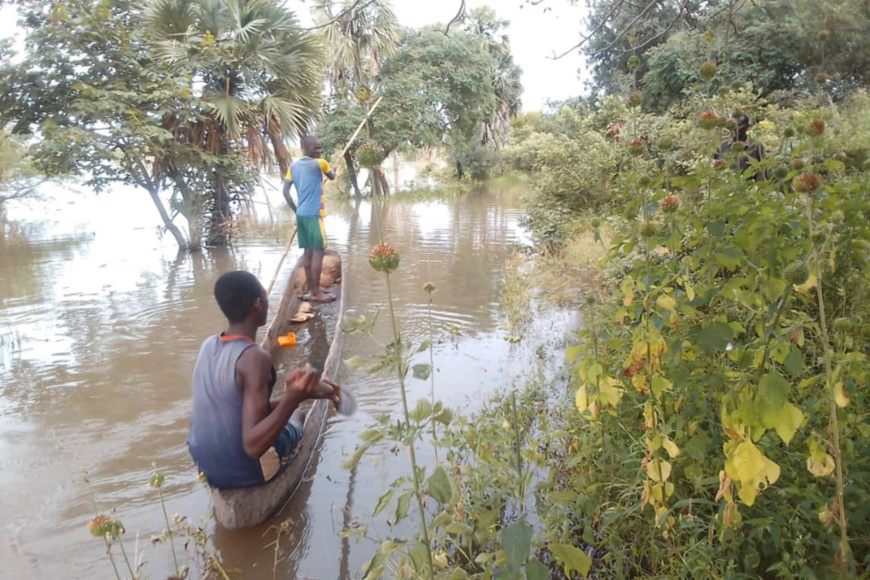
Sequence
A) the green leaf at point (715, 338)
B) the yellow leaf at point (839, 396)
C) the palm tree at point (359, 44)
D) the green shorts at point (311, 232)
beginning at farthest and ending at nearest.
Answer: the palm tree at point (359, 44) → the green shorts at point (311, 232) → the green leaf at point (715, 338) → the yellow leaf at point (839, 396)

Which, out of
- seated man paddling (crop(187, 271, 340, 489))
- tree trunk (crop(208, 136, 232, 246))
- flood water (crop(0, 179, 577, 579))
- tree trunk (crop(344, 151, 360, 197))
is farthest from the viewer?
tree trunk (crop(344, 151, 360, 197))

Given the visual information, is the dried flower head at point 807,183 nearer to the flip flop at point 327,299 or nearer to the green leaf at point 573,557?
the green leaf at point 573,557

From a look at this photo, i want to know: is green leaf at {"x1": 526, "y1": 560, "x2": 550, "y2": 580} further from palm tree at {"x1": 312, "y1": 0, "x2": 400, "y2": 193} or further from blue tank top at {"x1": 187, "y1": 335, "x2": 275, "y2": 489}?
palm tree at {"x1": 312, "y1": 0, "x2": 400, "y2": 193}

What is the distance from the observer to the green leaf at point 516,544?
1.30 metres

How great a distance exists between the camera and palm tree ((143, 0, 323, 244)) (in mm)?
9266

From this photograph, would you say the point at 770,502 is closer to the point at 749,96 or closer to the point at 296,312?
the point at 296,312

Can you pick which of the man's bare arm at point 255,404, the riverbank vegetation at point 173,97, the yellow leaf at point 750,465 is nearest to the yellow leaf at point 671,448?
the yellow leaf at point 750,465

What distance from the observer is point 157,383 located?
4.88 metres

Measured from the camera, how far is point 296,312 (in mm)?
6246

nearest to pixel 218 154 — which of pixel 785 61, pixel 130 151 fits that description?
pixel 130 151

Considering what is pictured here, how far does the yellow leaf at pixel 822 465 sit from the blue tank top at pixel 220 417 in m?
2.27

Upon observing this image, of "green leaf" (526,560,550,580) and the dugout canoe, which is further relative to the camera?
the dugout canoe

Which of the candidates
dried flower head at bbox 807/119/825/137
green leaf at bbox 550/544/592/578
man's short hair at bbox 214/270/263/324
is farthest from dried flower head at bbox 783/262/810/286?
man's short hair at bbox 214/270/263/324

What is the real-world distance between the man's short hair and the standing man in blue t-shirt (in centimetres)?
359
